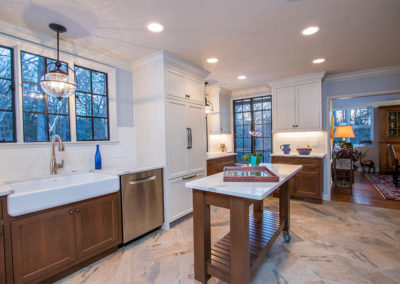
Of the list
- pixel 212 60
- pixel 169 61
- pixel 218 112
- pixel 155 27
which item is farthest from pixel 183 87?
pixel 218 112

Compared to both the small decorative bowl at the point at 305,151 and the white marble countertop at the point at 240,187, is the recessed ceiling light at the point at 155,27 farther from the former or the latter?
the small decorative bowl at the point at 305,151

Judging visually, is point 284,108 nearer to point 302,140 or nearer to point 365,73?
point 302,140

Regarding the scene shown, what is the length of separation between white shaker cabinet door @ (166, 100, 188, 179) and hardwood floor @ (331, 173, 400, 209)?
10.4 feet

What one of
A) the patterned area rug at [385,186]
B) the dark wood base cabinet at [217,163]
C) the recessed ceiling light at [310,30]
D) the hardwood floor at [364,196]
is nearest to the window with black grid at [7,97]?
the dark wood base cabinet at [217,163]

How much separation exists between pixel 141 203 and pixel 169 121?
114 centimetres

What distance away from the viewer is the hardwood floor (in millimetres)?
3594

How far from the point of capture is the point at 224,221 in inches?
118

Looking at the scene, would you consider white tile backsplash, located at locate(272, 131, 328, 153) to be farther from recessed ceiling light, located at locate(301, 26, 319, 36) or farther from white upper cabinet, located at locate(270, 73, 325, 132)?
recessed ceiling light, located at locate(301, 26, 319, 36)

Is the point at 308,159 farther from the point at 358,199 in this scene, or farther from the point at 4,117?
the point at 4,117

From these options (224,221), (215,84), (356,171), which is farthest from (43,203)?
(356,171)

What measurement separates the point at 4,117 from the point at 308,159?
442 cm

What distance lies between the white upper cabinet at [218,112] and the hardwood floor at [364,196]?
108 inches

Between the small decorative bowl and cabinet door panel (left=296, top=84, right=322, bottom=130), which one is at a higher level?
cabinet door panel (left=296, top=84, right=322, bottom=130)

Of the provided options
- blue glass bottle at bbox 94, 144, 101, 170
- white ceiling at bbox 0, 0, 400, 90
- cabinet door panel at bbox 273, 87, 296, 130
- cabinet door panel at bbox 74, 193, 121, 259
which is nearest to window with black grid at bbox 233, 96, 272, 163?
cabinet door panel at bbox 273, 87, 296, 130
